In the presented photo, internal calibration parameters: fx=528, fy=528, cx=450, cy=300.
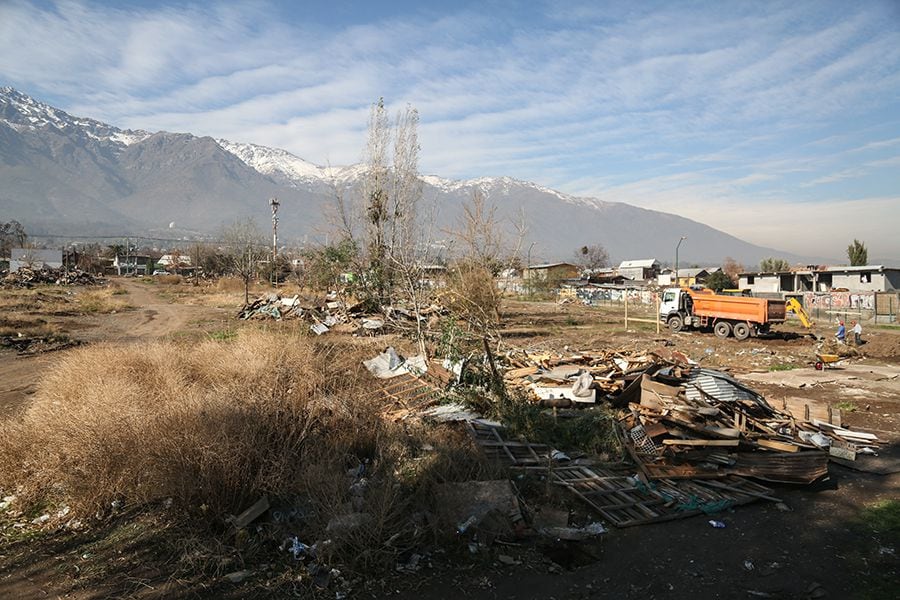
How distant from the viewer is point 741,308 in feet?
69.1

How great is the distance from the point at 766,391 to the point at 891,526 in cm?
652

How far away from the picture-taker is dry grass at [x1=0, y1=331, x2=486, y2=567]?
4.88 meters

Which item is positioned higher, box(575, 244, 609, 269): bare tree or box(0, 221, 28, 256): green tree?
box(0, 221, 28, 256): green tree

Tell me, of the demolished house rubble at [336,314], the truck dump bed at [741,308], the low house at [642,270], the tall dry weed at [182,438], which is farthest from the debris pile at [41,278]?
the low house at [642,270]

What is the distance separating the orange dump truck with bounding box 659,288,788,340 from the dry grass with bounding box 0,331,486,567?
18362mm

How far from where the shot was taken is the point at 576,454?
23.7 feet

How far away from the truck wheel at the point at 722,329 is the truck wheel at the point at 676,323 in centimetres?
166

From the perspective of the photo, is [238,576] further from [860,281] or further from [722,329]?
Answer: [860,281]

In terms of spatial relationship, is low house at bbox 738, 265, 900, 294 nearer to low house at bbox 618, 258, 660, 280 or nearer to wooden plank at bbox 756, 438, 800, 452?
low house at bbox 618, 258, 660, 280

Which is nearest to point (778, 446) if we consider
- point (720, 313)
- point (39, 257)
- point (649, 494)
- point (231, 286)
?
point (649, 494)

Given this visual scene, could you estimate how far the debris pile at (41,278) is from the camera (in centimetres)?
4034

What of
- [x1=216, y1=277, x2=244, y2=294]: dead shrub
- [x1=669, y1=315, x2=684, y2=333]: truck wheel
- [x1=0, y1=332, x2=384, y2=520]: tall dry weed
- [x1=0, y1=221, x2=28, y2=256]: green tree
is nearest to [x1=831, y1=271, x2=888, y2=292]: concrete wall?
[x1=669, y1=315, x2=684, y2=333]: truck wheel

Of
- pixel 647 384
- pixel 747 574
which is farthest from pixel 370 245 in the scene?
pixel 747 574

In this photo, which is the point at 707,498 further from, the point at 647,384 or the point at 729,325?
the point at 729,325
